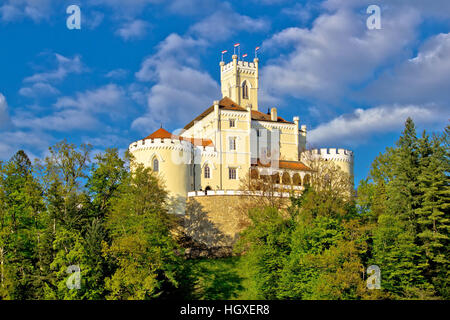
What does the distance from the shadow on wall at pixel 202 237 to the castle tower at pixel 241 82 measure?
2224cm

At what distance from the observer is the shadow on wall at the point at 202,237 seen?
5478cm

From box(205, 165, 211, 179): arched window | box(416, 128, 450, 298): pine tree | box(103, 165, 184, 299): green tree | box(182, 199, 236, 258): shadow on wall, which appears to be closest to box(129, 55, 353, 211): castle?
box(205, 165, 211, 179): arched window

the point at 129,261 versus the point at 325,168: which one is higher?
the point at 325,168

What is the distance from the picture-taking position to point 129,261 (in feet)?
144

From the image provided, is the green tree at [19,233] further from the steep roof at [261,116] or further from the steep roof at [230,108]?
the steep roof at [261,116]

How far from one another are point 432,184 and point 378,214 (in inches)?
255

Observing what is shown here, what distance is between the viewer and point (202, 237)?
5575cm

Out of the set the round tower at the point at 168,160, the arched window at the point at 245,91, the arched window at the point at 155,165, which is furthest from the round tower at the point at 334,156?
the arched window at the point at 155,165

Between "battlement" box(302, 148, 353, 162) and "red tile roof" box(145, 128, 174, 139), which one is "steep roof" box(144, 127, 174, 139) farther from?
"battlement" box(302, 148, 353, 162)

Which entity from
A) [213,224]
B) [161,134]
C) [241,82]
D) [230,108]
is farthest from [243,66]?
[213,224]

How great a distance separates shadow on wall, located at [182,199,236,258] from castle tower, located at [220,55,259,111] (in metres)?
22.2

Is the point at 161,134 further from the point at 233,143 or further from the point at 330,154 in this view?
the point at 330,154
